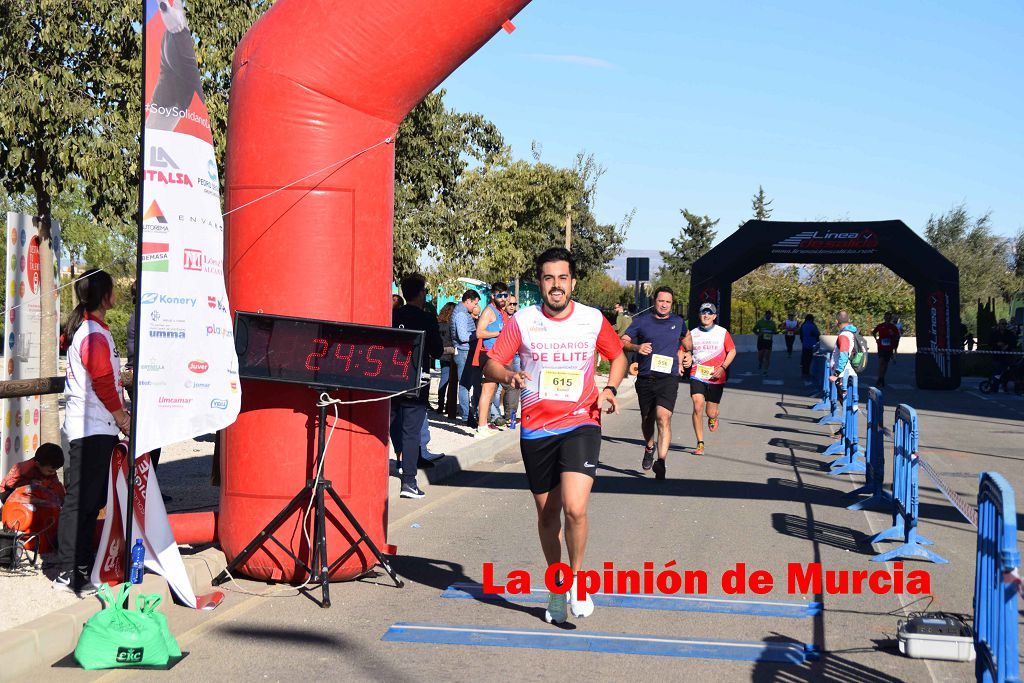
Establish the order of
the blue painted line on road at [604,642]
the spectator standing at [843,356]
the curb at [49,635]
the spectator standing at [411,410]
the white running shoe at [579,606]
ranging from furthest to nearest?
the spectator standing at [843,356] → the spectator standing at [411,410] → the white running shoe at [579,606] → the blue painted line on road at [604,642] → the curb at [49,635]

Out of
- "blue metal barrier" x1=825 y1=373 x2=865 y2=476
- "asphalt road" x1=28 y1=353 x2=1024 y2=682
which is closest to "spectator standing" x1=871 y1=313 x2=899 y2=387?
"asphalt road" x1=28 y1=353 x2=1024 y2=682

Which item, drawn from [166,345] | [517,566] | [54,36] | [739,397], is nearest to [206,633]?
[166,345]

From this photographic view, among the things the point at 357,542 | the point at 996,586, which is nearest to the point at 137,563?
the point at 357,542

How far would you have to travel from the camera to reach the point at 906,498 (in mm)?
8438

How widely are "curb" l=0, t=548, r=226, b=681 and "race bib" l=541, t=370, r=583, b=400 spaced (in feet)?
7.67

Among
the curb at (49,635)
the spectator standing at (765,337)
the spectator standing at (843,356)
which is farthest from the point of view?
the spectator standing at (765,337)

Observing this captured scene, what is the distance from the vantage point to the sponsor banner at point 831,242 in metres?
31.0

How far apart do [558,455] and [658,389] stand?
19.6 ft

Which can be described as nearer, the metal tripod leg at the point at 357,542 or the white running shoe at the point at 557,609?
the white running shoe at the point at 557,609

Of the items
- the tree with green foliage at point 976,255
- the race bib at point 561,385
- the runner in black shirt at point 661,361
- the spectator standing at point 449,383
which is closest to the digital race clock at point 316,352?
the race bib at point 561,385

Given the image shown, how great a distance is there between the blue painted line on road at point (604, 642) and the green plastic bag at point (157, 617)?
1058mm

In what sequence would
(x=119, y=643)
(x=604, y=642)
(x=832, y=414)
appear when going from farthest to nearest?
(x=832, y=414) < (x=604, y=642) < (x=119, y=643)

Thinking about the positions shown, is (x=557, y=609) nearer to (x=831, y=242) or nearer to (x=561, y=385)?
(x=561, y=385)

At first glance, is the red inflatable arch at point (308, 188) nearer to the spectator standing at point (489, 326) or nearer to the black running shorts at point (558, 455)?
the black running shorts at point (558, 455)
